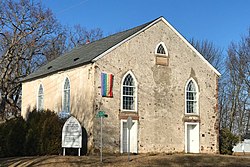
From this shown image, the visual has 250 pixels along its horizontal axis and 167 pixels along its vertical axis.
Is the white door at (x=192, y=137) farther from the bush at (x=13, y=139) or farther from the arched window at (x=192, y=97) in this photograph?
the bush at (x=13, y=139)

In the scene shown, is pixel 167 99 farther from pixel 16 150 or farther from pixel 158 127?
pixel 16 150

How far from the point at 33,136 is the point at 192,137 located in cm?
1145

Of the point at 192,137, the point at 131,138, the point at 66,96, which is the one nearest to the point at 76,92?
the point at 66,96

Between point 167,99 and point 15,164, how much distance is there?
1218 centimetres

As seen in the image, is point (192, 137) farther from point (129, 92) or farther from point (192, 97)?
point (129, 92)

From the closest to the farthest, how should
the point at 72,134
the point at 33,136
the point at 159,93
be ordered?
the point at 72,134 < the point at 33,136 < the point at 159,93

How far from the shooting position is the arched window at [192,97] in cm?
3325

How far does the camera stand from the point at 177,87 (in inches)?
Answer: 1286

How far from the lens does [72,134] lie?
2850cm

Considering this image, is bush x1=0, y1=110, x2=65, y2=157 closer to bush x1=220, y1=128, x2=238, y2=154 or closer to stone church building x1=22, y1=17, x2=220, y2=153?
stone church building x1=22, y1=17, x2=220, y2=153

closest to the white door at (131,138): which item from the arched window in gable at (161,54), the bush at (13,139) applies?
the arched window in gable at (161,54)

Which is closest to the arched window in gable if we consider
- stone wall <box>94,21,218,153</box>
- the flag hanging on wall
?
stone wall <box>94,21,218,153</box>

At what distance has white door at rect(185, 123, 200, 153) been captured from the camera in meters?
32.9

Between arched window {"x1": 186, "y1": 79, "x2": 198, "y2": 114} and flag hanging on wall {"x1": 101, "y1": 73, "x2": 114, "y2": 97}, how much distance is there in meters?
6.42
